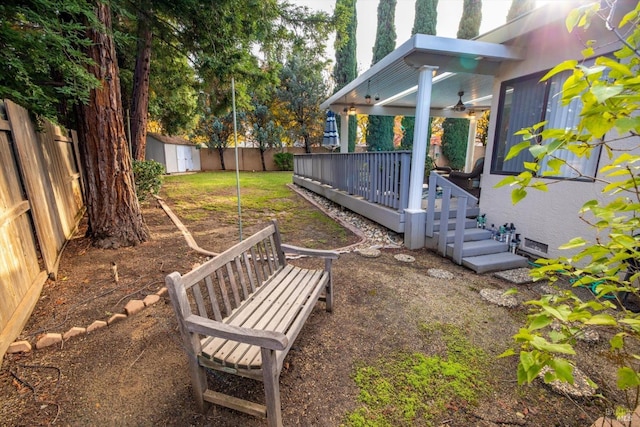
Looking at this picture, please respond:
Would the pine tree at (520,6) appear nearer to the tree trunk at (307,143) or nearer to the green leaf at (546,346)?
the tree trunk at (307,143)

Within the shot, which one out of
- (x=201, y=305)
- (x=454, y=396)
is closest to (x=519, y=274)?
(x=454, y=396)

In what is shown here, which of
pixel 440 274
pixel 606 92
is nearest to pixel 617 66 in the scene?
pixel 606 92

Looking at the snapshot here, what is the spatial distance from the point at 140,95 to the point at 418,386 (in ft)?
25.8

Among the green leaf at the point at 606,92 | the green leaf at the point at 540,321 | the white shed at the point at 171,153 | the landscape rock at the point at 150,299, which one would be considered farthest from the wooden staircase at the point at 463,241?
the white shed at the point at 171,153

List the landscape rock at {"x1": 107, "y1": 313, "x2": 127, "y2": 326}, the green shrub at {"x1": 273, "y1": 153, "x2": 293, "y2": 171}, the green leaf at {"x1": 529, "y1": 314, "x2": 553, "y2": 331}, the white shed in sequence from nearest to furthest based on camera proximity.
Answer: the green leaf at {"x1": 529, "y1": 314, "x2": 553, "y2": 331} < the landscape rock at {"x1": 107, "y1": 313, "x2": 127, "y2": 326} < the white shed < the green shrub at {"x1": 273, "y1": 153, "x2": 293, "y2": 171}

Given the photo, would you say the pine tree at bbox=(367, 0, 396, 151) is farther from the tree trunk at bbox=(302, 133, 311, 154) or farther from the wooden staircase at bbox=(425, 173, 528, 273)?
the wooden staircase at bbox=(425, 173, 528, 273)

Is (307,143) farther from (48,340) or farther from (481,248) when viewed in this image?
(48,340)

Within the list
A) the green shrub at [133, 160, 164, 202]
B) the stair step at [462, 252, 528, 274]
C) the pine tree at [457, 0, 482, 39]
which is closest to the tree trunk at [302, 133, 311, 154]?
the pine tree at [457, 0, 482, 39]

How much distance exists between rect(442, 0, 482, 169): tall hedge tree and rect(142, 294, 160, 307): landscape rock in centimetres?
1583

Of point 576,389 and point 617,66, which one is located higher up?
point 617,66

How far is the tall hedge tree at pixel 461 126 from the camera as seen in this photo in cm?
1473

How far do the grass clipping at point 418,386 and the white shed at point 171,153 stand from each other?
19610 mm

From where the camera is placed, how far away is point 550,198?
418cm

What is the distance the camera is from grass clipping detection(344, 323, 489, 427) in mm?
1864
